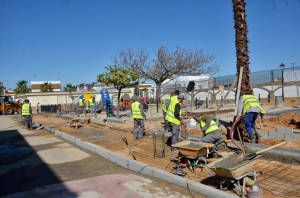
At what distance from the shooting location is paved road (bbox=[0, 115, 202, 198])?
501 centimetres

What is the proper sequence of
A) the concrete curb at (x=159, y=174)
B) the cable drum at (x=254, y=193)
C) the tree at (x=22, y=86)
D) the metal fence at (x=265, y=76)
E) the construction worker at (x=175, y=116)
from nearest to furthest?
the cable drum at (x=254, y=193) → the concrete curb at (x=159, y=174) → the construction worker at (x=175, y=116) → the metal fence at (x=265, y=76) → the tree at (x=22, y=86)

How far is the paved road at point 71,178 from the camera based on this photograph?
5005 mm

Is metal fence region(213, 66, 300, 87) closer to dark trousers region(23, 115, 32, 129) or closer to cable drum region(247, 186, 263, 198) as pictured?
dark trousers region(23, 115, 32, 129)

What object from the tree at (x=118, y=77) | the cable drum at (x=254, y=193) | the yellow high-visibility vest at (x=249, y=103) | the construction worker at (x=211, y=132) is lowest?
the cable drum at (x=254, y=193)

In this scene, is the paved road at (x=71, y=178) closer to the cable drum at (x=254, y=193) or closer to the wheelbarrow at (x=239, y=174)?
the wheelbarrow at (x=239, y=174)

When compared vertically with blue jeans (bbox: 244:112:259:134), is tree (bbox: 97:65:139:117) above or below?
above

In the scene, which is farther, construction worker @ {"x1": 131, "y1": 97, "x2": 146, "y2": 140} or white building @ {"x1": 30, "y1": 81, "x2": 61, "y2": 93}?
white building @ {"x1": 30, "y1": 81, "x2": 61, "y2": 93}

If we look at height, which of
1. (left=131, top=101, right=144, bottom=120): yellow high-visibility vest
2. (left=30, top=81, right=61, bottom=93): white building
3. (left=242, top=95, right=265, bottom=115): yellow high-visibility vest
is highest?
(left=30, top=81, right=61, bottom=93): white building

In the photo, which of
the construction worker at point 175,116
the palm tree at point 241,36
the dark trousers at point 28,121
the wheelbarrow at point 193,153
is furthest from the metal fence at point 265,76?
the wheelbarrow at point 193,153

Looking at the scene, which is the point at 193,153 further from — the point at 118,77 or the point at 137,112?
the point at 118,77

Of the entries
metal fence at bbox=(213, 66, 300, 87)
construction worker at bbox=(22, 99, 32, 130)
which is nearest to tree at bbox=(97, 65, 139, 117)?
construction worker at bbox=(22, 99, 32, 130)

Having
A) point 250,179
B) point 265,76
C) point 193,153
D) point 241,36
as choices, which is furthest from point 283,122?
point 265,76

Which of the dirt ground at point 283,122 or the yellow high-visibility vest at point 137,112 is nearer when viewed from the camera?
the dirt ground at point 283,122

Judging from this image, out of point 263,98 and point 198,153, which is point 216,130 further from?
point 263,98
